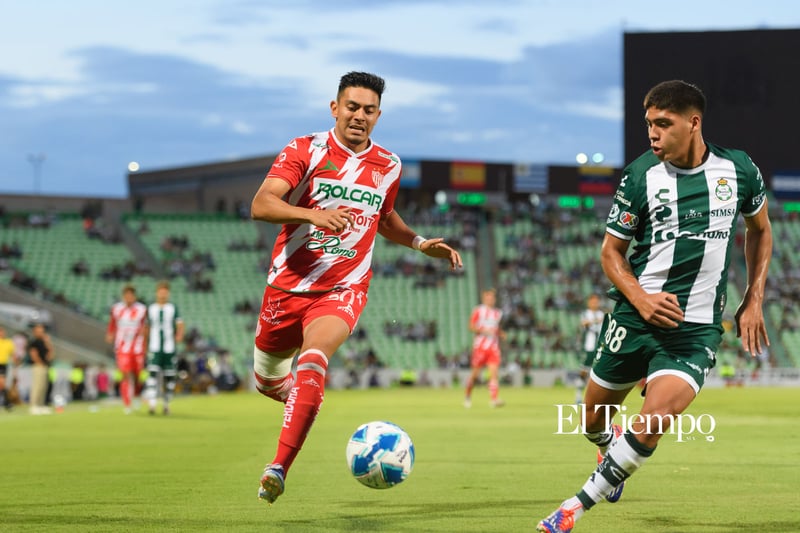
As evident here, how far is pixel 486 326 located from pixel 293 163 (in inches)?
703

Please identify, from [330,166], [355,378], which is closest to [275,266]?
[330,166]

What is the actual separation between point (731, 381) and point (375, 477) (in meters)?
38.0

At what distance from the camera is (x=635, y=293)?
6.48m

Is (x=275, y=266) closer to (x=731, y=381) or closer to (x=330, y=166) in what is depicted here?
(x=330, y=166)

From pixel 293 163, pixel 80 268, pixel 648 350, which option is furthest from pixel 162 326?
pixel 80 268

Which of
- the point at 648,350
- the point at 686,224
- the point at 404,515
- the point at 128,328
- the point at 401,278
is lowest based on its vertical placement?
the point at 401,278

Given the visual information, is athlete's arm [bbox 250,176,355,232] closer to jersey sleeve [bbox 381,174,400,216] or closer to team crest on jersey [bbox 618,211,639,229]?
jersey sleeve [bbox 381,174,400,216]

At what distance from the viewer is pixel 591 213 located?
64250 mm

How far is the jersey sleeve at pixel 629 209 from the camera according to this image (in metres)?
6.56

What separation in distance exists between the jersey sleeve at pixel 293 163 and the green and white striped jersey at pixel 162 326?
14897mm

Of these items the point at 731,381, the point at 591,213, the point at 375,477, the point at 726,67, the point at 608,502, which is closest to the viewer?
the point at 375,477

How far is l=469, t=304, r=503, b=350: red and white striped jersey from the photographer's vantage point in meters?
25.1

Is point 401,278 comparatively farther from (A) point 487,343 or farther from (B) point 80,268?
(A) point 487,343

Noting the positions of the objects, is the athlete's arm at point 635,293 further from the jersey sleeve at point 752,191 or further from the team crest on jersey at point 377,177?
the team crest on jersey at point 377,177
